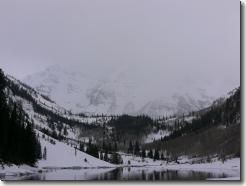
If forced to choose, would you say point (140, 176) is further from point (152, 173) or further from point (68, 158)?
point (68, 158)

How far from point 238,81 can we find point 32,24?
6.56 meters

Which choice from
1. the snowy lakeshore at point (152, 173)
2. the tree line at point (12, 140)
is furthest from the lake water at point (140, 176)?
the tree line at point (12, 140)

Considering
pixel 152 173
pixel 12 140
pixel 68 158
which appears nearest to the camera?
pixel 152 173

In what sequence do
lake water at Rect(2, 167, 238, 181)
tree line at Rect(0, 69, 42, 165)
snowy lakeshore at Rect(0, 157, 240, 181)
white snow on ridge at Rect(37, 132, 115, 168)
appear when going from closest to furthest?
snowy lakeshore at Rect(0, 157, 240, 181) → lake water at Rect(2, 167, 238, 181) → tree line at Rect(0, 69, 42, 165) → white snow on ridge at Rect(37, 132, 115, 168)

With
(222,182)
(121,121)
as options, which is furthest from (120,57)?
(121,121)

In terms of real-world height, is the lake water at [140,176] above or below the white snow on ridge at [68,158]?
above

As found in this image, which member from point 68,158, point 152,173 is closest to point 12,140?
point 152,173

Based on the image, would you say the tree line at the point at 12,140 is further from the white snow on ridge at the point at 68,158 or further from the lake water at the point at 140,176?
the white snow on ridge at the point at 68,158

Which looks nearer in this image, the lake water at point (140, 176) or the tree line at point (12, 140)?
the lake water at point (140, 176)

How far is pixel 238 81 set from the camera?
12820 millimetres

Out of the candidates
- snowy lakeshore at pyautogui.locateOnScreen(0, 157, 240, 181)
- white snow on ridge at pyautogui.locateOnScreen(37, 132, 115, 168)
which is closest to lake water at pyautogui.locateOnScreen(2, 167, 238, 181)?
snowy lakeshore at pyautogui.locateOnScreen(0, 157, 240, 181)

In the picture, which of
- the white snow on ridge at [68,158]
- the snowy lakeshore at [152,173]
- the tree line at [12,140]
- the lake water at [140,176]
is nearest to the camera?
the snowy lakeshore at [152,173]

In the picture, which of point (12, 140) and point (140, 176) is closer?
point (140, 176)

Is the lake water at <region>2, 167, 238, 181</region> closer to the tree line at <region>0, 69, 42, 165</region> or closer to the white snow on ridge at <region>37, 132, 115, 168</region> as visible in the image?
the tree line at <region>0, 69, 42, 165</region>
